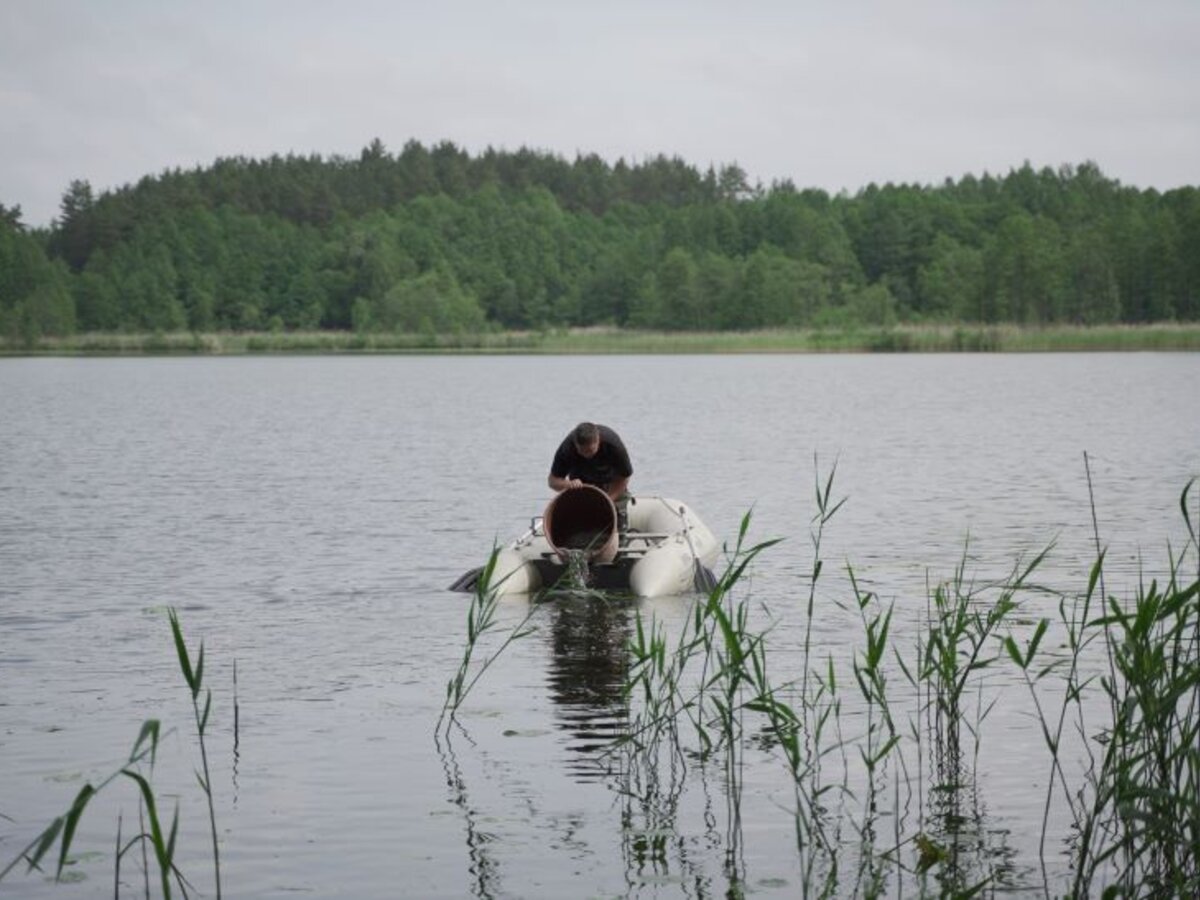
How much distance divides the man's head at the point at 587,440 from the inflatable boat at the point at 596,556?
31 centimetres

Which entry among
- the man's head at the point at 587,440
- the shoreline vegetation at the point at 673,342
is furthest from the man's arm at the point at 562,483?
the shoreline vegetation at the point at 673,342

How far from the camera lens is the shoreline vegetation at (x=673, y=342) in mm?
70625

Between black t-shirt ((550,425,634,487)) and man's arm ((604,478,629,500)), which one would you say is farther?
man's arm ((604,478,629,500))

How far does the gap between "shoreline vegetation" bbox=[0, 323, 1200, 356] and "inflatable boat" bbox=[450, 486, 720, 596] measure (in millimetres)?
55857

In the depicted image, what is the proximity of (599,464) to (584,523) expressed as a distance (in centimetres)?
49

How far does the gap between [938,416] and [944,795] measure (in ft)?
111

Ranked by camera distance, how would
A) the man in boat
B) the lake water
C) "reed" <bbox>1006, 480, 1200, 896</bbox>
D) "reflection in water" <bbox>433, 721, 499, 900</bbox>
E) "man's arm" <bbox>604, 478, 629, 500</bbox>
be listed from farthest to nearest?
"man's arm" <bbox>604, 478, 629, 500</bbox>, the man in boat, the lake water, "reflection in water" <bbox>433, 721, 499, 900</bbox>, "reed" <bbox>1006, 480, 1200, 896</bbox>

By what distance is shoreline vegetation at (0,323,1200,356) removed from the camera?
70625mm

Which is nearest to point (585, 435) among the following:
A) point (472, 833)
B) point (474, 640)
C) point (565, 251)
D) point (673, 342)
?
point (474, 640)

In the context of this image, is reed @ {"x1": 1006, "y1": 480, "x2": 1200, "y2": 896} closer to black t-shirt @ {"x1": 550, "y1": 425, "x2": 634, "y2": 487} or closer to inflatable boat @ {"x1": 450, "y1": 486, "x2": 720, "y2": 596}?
inflatable boat @ {"x1": 450, "y1": 486, "x2": 720, "y2": 596}

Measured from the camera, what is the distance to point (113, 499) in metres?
22.8

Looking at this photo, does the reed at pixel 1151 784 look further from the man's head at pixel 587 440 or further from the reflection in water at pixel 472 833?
the man's head at pixel 587 440

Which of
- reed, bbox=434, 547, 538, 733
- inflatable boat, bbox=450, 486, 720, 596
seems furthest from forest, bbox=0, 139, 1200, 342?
reed, bbox=434, 547, 538, 733

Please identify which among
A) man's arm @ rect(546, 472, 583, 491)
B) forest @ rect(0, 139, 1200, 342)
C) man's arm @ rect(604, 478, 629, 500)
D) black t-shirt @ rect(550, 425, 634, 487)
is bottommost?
man's arm @ rect(604, 478, 629, 500)
